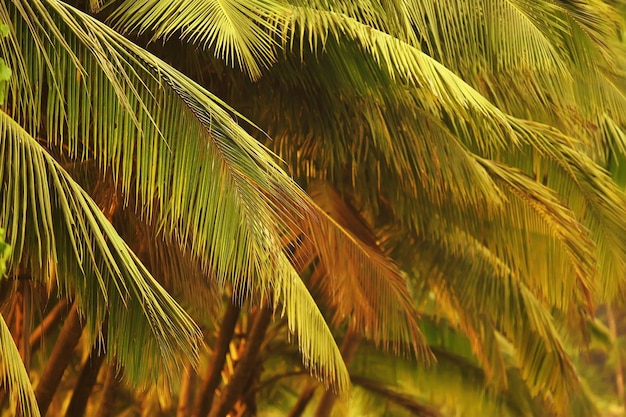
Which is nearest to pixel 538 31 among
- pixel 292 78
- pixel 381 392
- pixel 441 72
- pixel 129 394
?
pixel 441 72

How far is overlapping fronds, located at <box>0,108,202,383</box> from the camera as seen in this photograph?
118 inches

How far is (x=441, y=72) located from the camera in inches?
163

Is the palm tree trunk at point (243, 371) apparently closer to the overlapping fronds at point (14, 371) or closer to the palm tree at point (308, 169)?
the palm tree at point (308, 169)

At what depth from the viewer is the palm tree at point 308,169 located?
3.19 meters

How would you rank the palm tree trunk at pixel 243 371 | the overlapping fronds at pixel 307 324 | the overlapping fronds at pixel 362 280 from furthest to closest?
the palm tree trunk at pixel 243 371
the overlapping fronds at pixel 362 280
the overlapping fronds at pixel 307 324

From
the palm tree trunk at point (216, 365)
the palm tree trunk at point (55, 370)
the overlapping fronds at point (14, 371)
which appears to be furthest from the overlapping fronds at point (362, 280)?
the palm tree trunk at point (216, 365)

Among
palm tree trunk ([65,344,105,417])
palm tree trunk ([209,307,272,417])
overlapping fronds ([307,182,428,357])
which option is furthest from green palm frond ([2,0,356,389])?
palm tree trunk ([209,307,272,417])

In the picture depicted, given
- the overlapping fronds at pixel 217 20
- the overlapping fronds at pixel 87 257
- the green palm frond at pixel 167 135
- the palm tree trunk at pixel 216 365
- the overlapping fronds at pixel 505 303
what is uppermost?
the overlapping fronds at pixel 217 20

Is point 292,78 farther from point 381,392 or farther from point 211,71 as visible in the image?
point 381,392

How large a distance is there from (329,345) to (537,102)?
2.24 metres

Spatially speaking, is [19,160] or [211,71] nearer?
[19,160]

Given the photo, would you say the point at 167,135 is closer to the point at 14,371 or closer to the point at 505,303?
the point at 14,371

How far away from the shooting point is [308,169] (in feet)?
17.3

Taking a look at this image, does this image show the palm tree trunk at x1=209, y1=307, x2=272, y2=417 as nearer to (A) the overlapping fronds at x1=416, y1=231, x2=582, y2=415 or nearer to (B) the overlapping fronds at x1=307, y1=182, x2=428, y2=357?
(A) the overlapping fronds at x1=416, y1=231, x2=582, y2=415
